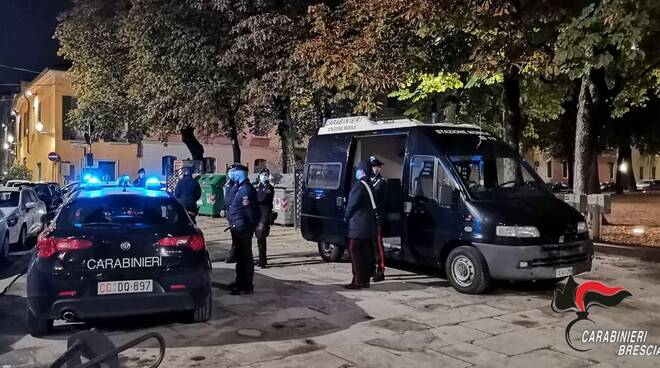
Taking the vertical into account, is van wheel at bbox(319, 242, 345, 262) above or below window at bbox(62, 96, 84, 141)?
below

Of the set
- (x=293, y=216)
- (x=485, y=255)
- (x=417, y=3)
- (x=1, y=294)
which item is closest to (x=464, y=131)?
(x=485, y=255)

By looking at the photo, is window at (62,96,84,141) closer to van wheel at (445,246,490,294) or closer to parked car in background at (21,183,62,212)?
parked car in background at (21,183,62,212)

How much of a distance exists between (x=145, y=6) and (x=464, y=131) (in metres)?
13.6

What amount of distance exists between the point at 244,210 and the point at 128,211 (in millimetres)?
1956

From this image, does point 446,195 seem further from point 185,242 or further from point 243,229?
point 185,242

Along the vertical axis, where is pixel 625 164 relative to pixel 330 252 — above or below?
above

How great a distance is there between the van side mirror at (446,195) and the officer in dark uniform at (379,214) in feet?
3.06

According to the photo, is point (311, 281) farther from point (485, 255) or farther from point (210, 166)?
point (210, 166)

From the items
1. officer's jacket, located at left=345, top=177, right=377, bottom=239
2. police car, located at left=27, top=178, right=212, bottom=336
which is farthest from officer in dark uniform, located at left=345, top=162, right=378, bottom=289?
police car, located at left=27, top=178, right=212, bottom=336

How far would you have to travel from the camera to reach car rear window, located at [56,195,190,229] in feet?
20.7

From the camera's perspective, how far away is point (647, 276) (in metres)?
9.76

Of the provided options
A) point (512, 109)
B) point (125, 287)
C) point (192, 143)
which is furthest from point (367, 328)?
point (192, 143)

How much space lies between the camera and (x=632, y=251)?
11578 millimetres

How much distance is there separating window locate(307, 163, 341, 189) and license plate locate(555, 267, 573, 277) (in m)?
4.04
